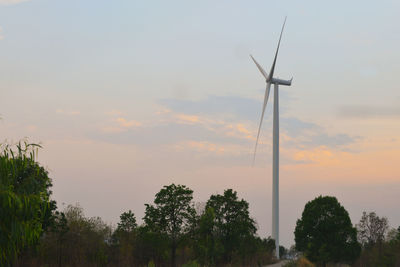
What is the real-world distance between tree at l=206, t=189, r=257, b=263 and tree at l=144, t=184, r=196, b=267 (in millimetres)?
3569

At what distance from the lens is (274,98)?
67.1 m

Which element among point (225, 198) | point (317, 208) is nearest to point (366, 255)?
point (317, 208)

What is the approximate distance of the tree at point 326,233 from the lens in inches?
2008

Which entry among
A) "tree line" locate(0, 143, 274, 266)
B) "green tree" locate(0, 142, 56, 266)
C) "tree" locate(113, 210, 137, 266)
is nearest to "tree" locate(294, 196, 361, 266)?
"tree line" locate(0, 143, 274, 266)

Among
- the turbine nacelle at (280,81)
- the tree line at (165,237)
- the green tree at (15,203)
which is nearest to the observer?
the green tree at (15,203)

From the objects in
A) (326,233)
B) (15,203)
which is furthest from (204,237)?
(15,203)

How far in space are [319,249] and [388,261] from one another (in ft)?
25.8

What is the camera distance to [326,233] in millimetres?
51969

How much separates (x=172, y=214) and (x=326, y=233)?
16729 millimetres

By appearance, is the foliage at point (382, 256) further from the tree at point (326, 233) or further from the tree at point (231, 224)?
the tree at point (231, 224)

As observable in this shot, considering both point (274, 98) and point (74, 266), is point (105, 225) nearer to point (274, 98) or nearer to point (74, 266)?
point (74, 266)

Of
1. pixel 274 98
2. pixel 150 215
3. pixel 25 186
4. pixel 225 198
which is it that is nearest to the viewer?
pixel 25 186

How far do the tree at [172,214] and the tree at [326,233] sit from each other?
12.6 meters

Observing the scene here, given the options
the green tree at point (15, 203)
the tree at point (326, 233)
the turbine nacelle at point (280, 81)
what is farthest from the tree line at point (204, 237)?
the green tree at point (15, 203)
